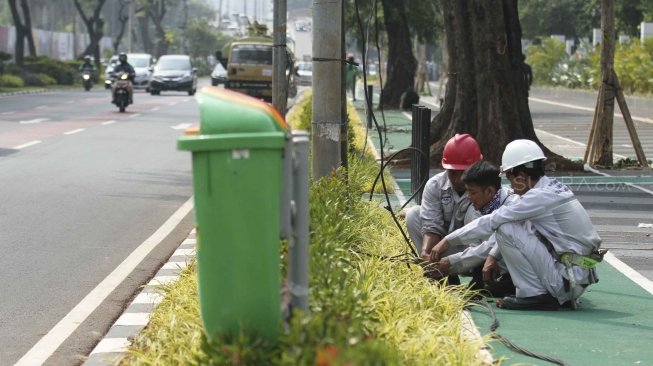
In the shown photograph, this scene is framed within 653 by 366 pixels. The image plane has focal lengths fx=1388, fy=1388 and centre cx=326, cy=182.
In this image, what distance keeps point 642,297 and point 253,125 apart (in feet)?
16.0

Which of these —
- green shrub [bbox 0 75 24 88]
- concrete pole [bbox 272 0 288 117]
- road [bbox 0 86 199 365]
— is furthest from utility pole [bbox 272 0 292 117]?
green shrub [bbox 0 75 24 88]

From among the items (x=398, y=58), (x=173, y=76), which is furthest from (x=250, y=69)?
(x=173, y=76)

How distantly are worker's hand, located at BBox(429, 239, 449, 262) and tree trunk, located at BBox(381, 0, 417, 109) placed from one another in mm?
34885

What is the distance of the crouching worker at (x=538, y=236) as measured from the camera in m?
8.23

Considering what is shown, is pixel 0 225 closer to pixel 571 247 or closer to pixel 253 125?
pixel 571 247

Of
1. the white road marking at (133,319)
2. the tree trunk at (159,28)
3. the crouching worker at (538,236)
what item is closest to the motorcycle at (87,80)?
the tree trunk at (159,28)

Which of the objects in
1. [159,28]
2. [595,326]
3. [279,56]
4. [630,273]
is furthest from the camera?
[159,28]

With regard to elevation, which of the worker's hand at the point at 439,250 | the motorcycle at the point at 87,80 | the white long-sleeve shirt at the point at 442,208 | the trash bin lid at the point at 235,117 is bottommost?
the motorcycle at the point at 87,80

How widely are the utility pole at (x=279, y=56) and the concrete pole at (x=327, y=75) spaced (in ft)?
15.9

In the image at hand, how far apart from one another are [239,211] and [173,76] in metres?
52.1

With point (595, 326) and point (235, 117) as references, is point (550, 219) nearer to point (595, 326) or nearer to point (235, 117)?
point (595, 326)

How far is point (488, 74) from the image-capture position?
60.7 feet

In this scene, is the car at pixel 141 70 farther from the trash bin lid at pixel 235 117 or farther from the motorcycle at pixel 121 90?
the trash bin lid at pixel 235 117

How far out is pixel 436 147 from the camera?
19219 millimetres
